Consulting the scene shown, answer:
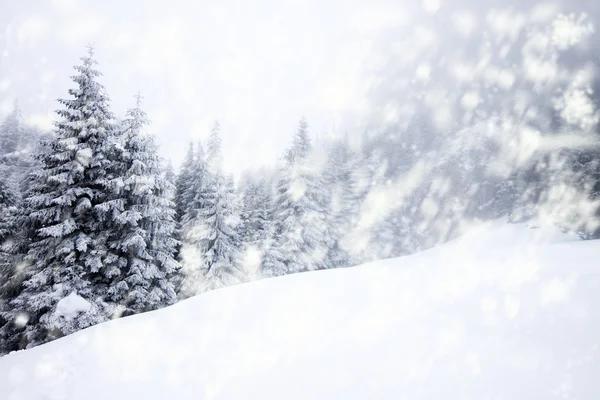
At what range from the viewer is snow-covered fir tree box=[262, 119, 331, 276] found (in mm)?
25562

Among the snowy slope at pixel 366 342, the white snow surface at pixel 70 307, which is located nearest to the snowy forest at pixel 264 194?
the white snow surface at pixel 70 307

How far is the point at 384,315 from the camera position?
5.53 metres

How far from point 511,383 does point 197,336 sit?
493 cm

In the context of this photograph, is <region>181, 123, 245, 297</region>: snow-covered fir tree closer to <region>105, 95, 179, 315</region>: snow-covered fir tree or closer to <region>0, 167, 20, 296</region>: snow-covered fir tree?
<region>105, 95, 179, 315</region>: snow-covered fir tree

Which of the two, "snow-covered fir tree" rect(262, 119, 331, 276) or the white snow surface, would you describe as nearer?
the white snow surface

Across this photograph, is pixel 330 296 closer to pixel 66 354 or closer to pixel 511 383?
pixel 511 383

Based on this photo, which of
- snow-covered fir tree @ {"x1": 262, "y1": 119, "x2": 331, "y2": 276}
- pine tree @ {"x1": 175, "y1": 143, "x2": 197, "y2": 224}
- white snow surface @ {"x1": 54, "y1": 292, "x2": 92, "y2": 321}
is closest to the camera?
white snow surface @ {"x1": 54, "y1": 292, "x2": 92, "y2": 321}

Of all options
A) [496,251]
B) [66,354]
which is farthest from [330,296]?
[66,354]

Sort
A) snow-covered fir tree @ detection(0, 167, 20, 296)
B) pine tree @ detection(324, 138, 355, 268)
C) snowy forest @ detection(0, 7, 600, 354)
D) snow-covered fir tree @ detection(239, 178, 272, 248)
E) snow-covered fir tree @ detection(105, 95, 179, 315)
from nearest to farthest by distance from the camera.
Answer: snowy forest @ detection(0, 7, 600, 354) < snow-covered fir tree @ detection(0, 167, 20, 296) < snow-covered fir tree @ detection(105, 95, 179, 315) < snow-covered fir tree @ detection(239, 178, 272, 248) < pine tree @ detection(324, 138, 355, 268)

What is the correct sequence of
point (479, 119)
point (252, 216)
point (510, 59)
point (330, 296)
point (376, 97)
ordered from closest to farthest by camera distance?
1. point (330, 296)
2. point (252, 216)
3. point (479, 119)
4. point (510, 59)
5. point (376, 97)

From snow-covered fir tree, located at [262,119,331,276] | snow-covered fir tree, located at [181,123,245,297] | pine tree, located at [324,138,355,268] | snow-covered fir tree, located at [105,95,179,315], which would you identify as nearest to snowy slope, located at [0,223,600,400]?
snow-covered fir tree, located at [105,95,179,315]

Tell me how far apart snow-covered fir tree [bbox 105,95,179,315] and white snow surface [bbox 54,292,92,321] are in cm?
166

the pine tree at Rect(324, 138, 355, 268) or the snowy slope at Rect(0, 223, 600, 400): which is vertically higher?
the snowy slope at Rect(0, 223, 600, 400)

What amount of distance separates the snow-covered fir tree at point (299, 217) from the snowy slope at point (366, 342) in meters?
17.9
